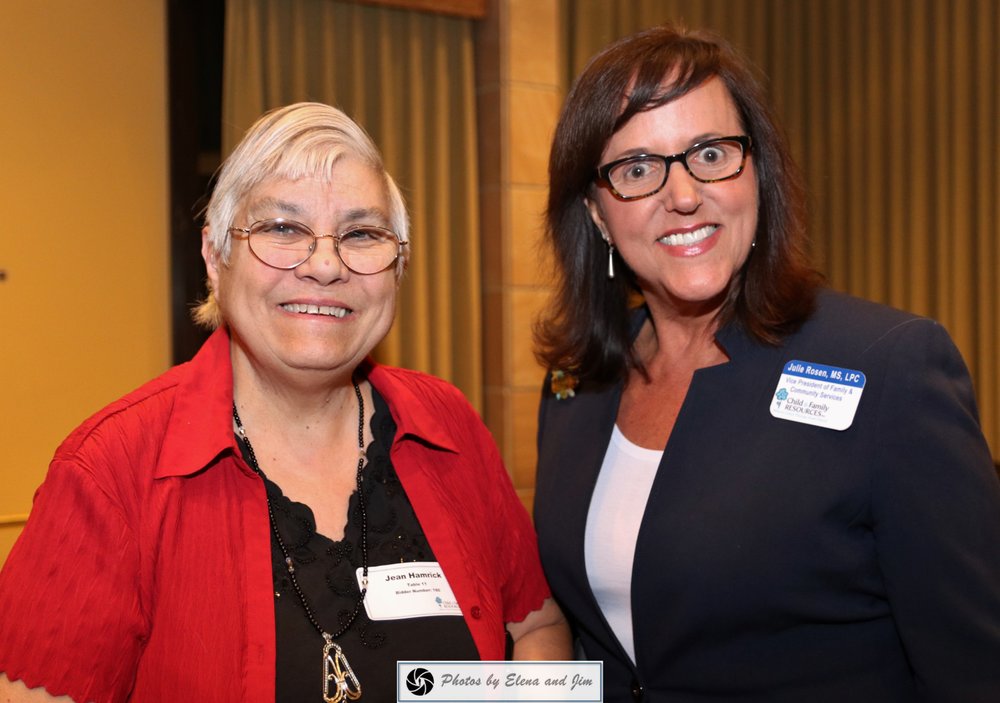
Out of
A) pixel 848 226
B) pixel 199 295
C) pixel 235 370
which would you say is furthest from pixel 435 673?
pixel 848 226

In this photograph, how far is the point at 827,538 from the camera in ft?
5.31

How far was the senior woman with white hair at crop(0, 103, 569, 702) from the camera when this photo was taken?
149 centimetres

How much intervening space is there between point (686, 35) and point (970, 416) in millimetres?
890

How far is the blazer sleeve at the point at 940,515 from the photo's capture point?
61.0 inches

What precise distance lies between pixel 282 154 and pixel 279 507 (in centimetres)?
63

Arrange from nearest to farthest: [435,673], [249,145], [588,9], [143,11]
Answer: [435,673] < [249,145] < [143,11] < [588,9]

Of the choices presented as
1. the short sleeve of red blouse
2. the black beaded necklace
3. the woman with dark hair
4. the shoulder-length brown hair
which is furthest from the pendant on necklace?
the shoulder-length brown hair

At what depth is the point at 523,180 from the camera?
4344 millimetres

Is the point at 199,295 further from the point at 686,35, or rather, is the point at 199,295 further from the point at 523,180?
the point at 686,35

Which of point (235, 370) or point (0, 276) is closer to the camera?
point (235, 370)

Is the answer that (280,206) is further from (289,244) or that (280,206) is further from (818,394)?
(818,394)

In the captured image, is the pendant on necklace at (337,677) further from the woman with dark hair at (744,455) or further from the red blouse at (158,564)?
the woman with dark hair at (744,455)

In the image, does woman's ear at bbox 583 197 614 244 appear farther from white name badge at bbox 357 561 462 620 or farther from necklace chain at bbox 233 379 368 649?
white name badge at bbox 357 561 462 620
